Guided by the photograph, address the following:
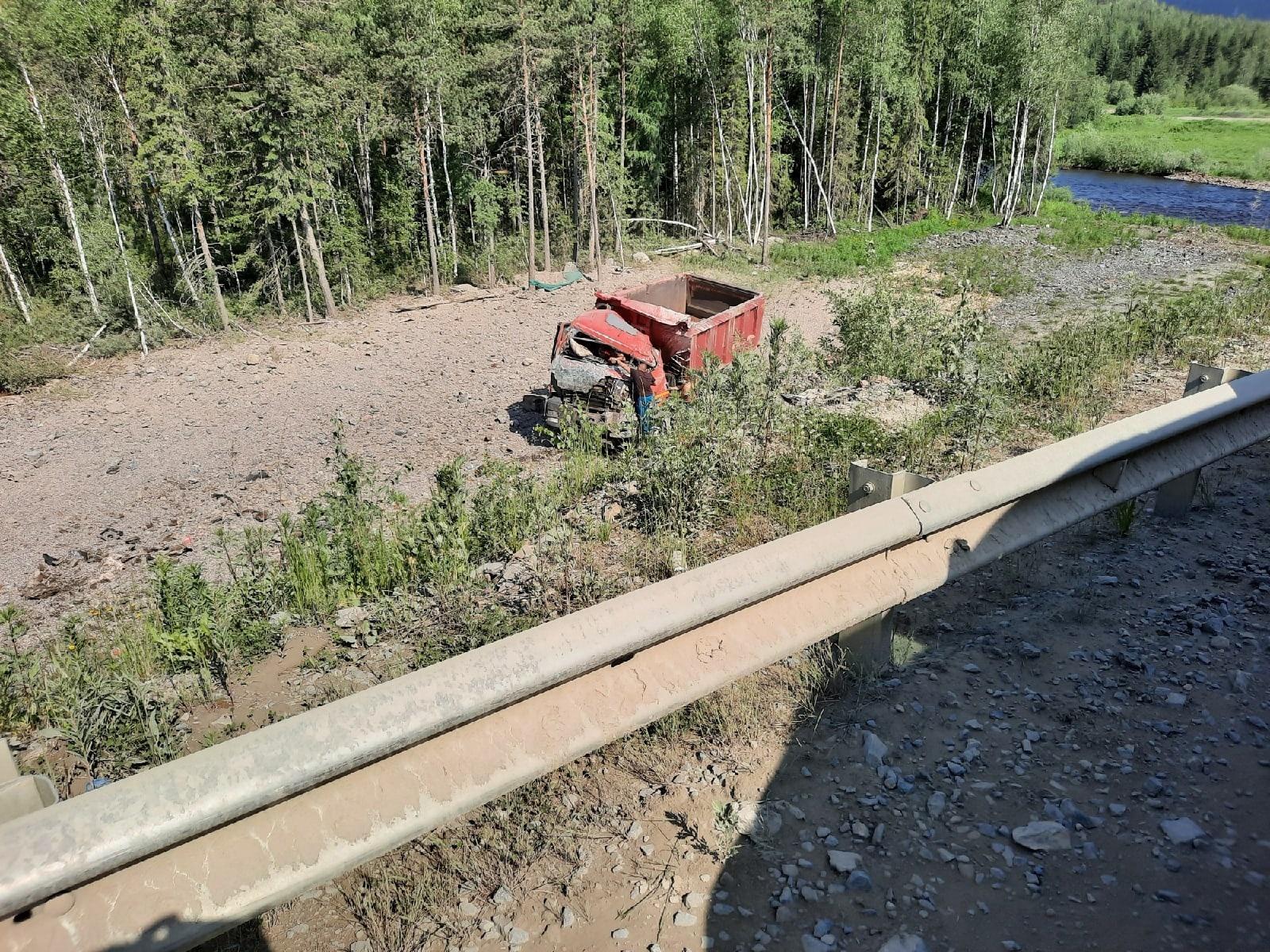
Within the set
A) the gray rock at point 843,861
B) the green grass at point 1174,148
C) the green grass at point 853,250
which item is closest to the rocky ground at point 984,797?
the gray rock at point 843,861

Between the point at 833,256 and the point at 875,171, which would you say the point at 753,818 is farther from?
the point at 875,171

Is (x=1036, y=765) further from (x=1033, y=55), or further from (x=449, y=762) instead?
(x=1033, y=55)

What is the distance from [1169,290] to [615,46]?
1875cm

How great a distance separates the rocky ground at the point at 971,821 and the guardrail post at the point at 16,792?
81 cm

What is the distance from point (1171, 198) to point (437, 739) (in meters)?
57.8

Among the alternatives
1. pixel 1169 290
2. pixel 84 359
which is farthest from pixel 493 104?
pixel 1169 290

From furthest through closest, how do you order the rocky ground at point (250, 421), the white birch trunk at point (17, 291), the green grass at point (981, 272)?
the green grass at point (981, 272)
the white birch trunk at point (17, 291)
the rocky ground at point (250, 421)

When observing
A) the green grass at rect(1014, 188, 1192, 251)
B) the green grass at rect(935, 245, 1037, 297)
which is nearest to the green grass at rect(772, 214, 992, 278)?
the green grass at rect(935, 245, 1037, 297)

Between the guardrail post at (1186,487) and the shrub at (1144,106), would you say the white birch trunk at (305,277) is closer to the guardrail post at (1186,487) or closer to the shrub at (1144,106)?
the guardrail post at (1186,487)

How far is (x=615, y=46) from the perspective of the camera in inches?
1102

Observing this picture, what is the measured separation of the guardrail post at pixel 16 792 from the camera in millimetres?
Answer: 1858

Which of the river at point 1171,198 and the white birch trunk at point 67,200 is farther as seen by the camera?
the river at point 1171,198

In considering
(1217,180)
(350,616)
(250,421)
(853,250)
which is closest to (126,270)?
(250,421)

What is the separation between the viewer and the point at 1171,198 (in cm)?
4766
